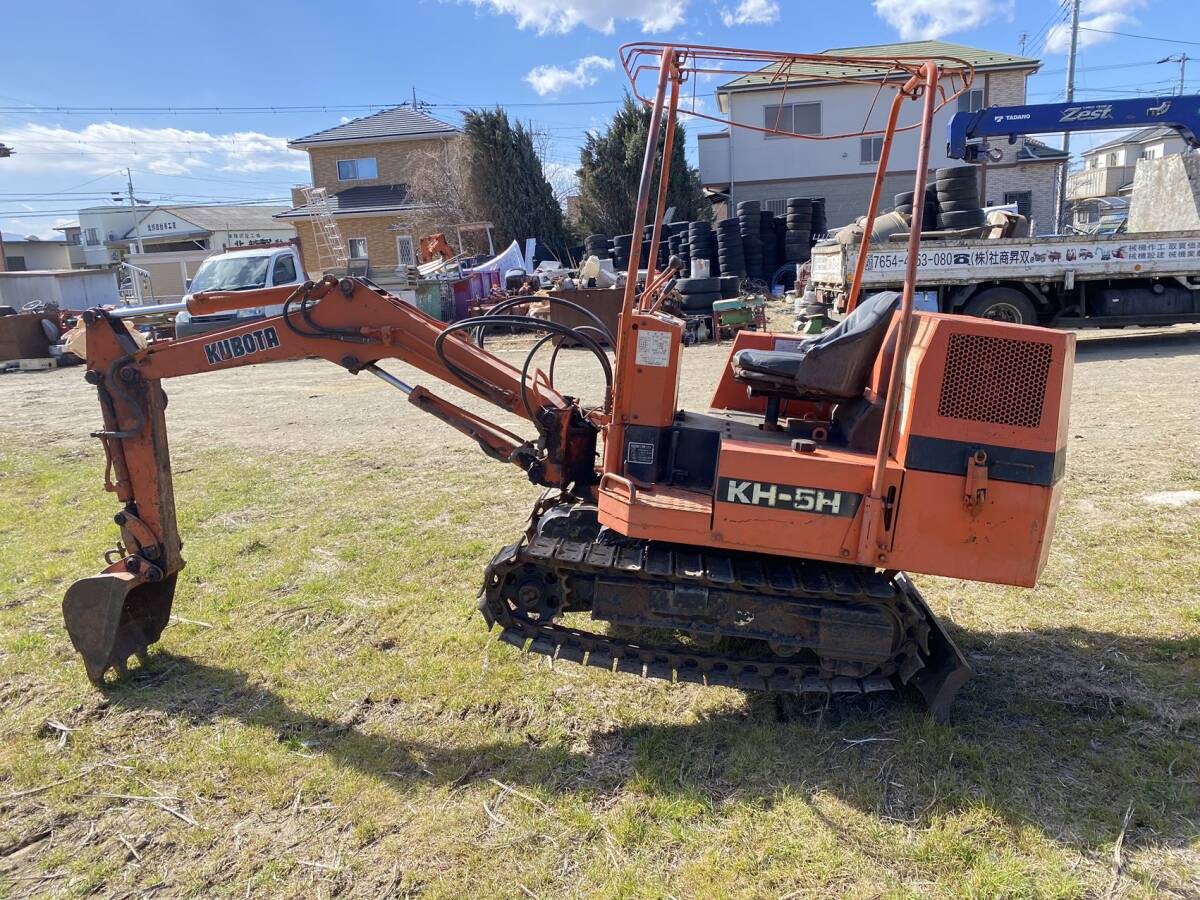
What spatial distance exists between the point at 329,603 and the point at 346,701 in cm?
120

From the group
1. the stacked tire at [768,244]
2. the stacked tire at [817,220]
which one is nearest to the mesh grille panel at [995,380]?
the stacked tire at [768,244]

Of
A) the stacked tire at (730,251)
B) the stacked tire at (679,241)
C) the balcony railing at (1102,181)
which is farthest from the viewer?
the balcony railing at (1102,181)

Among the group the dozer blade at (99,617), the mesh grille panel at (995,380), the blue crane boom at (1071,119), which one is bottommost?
the dozer blade at (99,617)

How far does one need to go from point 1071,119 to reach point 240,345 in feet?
45.2

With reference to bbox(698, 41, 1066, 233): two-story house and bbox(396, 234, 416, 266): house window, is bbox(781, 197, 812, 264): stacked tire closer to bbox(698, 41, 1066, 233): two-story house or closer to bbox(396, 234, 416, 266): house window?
bbox(698, 41, 1066, 233): two-story house

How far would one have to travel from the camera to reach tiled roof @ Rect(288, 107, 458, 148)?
34.2 m

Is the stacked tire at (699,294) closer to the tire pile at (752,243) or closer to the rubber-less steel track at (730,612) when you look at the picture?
the tire pile at (752,243)

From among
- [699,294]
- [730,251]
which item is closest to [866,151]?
[730,251]

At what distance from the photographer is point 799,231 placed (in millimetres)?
23781

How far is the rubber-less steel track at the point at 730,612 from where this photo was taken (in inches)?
144

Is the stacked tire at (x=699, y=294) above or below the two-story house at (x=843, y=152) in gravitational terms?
below

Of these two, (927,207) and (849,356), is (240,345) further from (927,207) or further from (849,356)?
(927,207)

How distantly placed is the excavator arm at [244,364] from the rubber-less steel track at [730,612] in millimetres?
726

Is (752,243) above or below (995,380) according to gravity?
above
